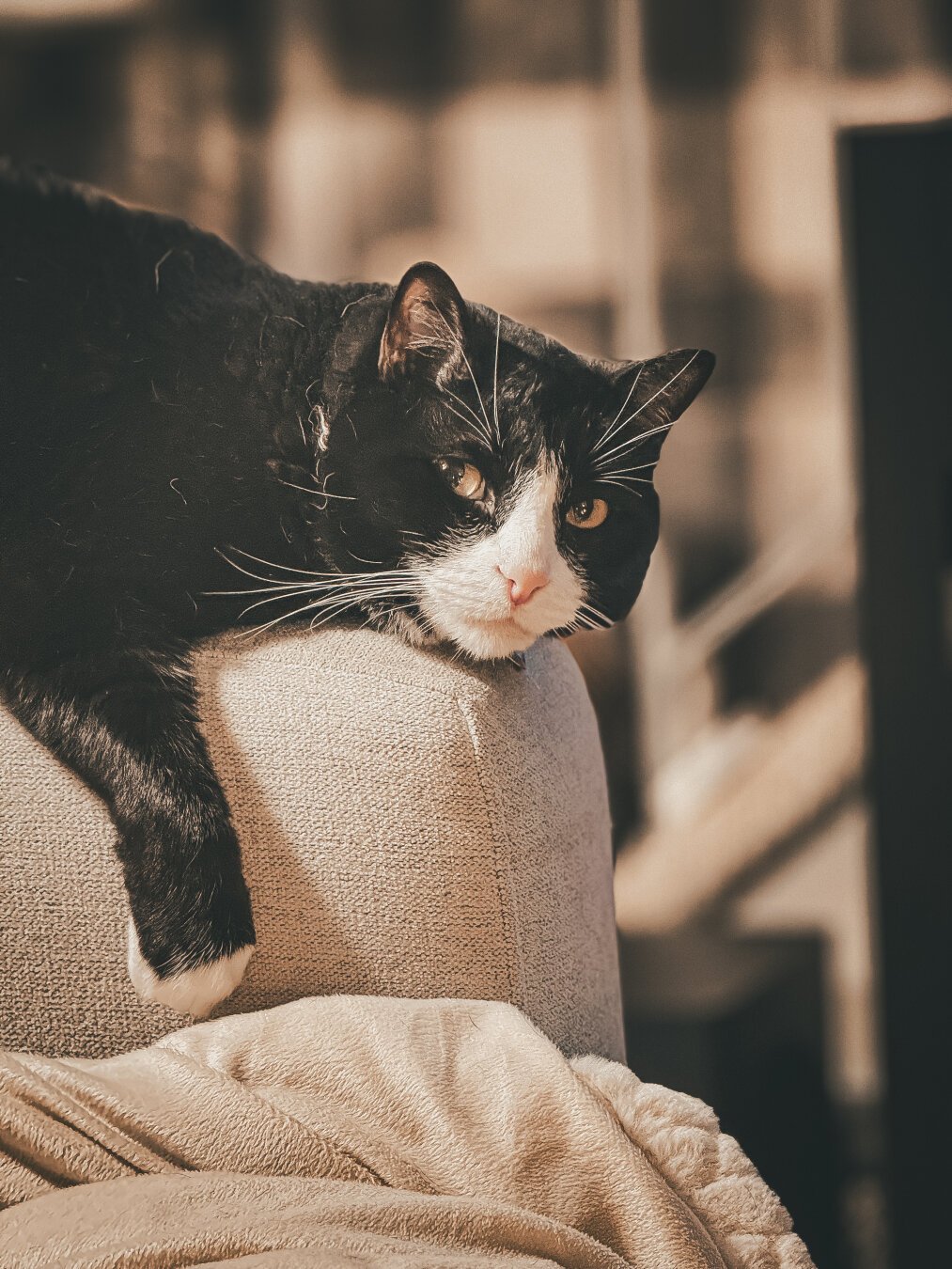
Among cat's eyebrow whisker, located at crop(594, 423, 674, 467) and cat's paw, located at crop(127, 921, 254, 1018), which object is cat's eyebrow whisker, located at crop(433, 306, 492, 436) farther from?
cat's paw, located at crop(127, 921, 254, 1018)

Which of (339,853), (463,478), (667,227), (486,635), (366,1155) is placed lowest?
(366,1155)

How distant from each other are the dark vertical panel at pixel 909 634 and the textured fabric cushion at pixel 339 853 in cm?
79

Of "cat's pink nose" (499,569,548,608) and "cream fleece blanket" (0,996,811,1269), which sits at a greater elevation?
"cat's pink nose" (499,569,548,608)

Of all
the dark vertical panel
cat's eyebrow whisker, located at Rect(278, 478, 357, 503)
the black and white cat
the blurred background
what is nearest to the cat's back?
the black and white cat

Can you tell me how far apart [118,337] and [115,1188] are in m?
0.49

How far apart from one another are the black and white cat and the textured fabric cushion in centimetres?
3

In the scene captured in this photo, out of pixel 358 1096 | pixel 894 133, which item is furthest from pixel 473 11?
pixel 358 1096

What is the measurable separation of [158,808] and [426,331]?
33cm

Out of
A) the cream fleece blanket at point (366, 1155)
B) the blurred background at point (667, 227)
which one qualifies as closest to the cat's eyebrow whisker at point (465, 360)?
the cream fleece blanket at point (366, 1155)

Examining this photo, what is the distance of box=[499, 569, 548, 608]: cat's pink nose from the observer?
2.22ft

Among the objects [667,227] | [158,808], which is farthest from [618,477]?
[667,227]

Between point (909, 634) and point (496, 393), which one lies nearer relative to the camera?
point (496, 393)

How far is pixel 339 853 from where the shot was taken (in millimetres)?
682

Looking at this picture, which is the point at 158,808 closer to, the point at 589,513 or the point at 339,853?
the point at 339,853
